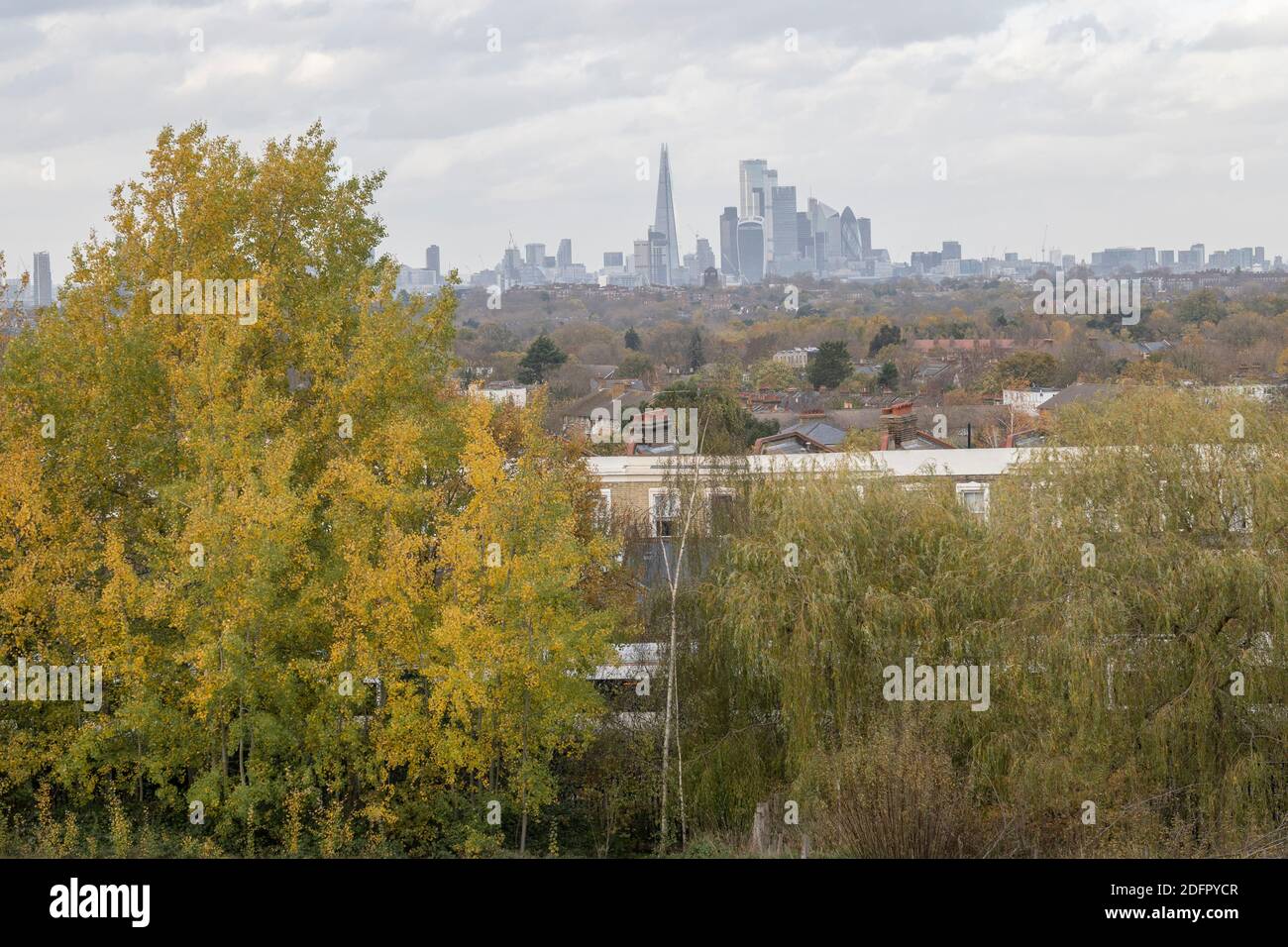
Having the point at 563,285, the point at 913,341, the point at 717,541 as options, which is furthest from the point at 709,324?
the point at 717,541

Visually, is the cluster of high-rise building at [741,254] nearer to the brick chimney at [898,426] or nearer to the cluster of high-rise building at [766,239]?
the cluster of high-rise building at [766,239]

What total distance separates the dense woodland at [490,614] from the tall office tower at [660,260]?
15916 centimetres

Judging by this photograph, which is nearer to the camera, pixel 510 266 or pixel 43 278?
pixel 43 278

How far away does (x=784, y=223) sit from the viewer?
7702 inches

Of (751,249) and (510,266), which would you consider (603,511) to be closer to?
(510,266)

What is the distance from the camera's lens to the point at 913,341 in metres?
89.5

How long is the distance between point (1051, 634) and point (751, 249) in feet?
576

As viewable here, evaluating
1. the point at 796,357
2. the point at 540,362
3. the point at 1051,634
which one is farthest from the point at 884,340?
the point at 1051,634

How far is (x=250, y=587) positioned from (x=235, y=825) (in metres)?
3.14

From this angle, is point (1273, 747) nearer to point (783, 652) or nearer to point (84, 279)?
point (783, 652)

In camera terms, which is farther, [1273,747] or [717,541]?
[717,541]

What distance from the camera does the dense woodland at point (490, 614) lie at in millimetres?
16125
